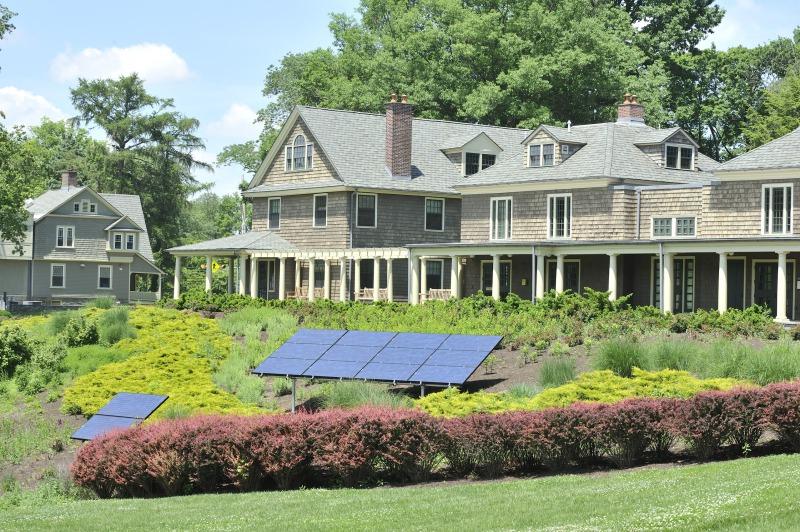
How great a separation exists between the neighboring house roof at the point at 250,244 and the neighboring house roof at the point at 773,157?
69.1ft

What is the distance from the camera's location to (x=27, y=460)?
24.0 meters

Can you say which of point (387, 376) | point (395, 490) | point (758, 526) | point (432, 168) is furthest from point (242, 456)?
point (432, 168)

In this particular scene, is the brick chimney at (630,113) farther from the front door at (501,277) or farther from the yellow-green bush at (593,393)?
the yellow-green bush at (593,393)

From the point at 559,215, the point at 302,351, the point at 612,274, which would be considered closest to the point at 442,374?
the point at 302,351

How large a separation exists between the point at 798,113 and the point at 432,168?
2223 centimetres

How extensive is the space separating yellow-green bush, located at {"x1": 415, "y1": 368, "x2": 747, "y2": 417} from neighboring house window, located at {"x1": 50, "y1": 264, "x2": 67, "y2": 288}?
55.5 meters

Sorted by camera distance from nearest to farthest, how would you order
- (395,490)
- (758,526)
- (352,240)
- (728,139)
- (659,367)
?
(758,526), (395,490), (659,367), (352,240), (728,139)

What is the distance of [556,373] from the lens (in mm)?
26438

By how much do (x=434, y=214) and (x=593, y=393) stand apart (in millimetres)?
33483

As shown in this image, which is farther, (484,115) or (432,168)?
(484,115)

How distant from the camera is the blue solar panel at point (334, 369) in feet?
85.1

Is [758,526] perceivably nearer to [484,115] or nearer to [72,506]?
[72,506]

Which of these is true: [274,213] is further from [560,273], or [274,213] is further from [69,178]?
[69,178]

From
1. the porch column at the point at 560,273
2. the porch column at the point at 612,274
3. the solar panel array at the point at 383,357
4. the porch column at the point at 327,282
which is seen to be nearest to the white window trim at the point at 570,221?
the porch column at the point at 560,273
